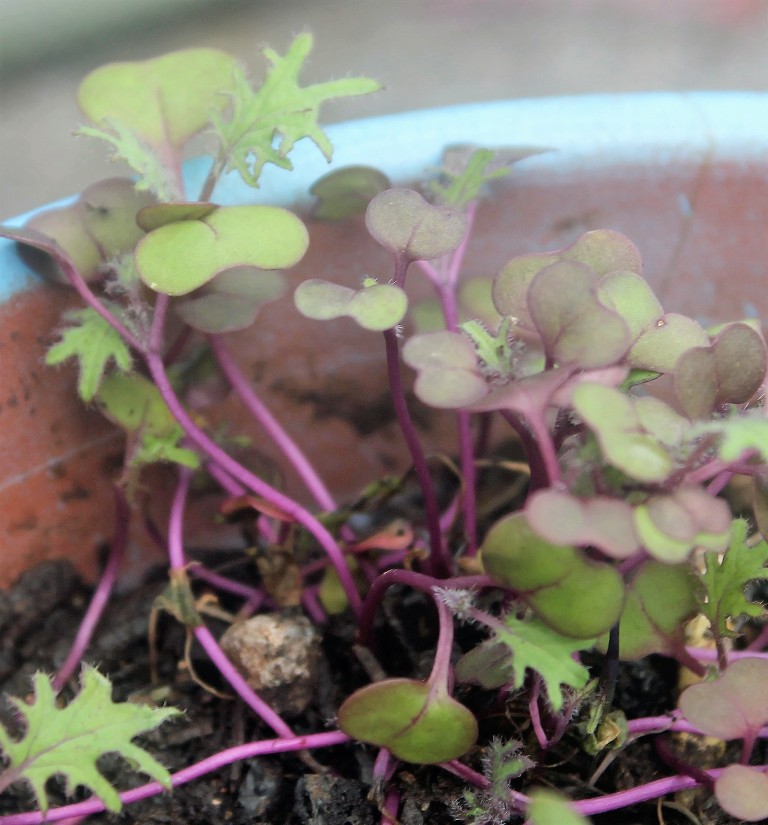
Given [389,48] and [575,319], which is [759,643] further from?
[389,48]

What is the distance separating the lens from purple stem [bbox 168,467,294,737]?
63 centimetres

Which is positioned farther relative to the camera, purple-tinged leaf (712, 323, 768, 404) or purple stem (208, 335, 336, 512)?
purple stem (208, 335, 336, 512)

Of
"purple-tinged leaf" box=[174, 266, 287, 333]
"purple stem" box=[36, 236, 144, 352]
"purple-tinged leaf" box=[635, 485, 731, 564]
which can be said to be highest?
"purple stem" box=[36, 236, 144, 352]

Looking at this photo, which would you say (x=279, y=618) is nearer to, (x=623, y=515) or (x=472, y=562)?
(x=472, y=562)

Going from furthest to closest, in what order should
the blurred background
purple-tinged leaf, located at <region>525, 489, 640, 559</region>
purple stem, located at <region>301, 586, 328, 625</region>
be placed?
the blurred background
purple stem, located at <region>301, 586, 328, 625</region>
purple-tinged leaf, located at <region>525, 489, 640, 559</region>

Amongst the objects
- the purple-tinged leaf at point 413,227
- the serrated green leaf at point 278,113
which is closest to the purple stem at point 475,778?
the purple-tinged leaf at point 413,227

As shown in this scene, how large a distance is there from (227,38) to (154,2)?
0.51 ft

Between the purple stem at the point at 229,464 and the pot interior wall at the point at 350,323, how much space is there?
0.36ft

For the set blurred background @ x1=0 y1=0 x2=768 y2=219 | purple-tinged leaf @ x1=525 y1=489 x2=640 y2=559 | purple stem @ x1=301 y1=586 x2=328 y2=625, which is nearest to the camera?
purple-tinged leaf @ x1=525 y1=489 x2=640 y2=559

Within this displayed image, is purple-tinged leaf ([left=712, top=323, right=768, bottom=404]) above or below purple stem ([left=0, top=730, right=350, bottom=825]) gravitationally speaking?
above

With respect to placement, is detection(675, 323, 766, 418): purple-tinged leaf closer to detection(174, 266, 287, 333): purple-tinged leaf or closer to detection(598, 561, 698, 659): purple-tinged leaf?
detection(598, 561, 698, 659): purple-tinged leaf

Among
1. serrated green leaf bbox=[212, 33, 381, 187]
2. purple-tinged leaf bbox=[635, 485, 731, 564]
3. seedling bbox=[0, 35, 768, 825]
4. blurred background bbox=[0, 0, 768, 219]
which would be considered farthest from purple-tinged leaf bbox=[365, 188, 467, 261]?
blurred background bbox=[0, 0, 768, 219]

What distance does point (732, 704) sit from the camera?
1.66 feet

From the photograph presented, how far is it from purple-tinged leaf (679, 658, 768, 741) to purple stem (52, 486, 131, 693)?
0.48m
